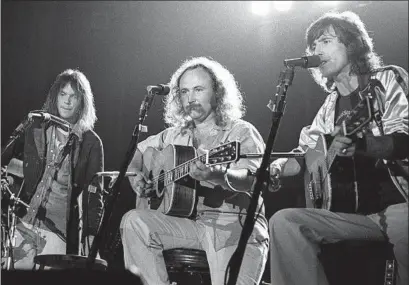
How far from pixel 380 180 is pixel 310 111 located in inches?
73.9

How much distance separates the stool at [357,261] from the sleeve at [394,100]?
1.99ft

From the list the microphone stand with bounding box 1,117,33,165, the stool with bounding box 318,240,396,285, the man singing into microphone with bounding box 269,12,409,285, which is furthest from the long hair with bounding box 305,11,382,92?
the microphone stand with bounding box 1,117,33,165

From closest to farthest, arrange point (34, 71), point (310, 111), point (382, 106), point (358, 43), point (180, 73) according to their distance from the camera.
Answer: point (382, 106) < point (358, 43) < point (180, 73) < point (310, 111) < point (34, 71)

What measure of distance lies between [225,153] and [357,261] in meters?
0.94

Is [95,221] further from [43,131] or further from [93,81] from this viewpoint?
[93,81]

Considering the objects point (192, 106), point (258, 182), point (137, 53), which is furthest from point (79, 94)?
point (258, 182)

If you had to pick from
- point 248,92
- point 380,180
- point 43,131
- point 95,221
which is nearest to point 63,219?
point 95,221

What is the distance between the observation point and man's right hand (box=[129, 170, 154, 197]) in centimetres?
367

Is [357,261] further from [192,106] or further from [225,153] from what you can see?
[192,106]

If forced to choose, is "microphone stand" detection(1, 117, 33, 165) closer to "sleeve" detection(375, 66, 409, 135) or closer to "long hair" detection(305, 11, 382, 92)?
"long hair" detection(305, 11, 382, 92)

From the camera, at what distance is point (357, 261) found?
2.72 metres

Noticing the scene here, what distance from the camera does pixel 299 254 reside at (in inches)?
108

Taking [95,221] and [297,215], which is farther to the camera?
[95,221]

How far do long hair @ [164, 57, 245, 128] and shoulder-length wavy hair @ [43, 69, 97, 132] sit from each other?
2.59ft
